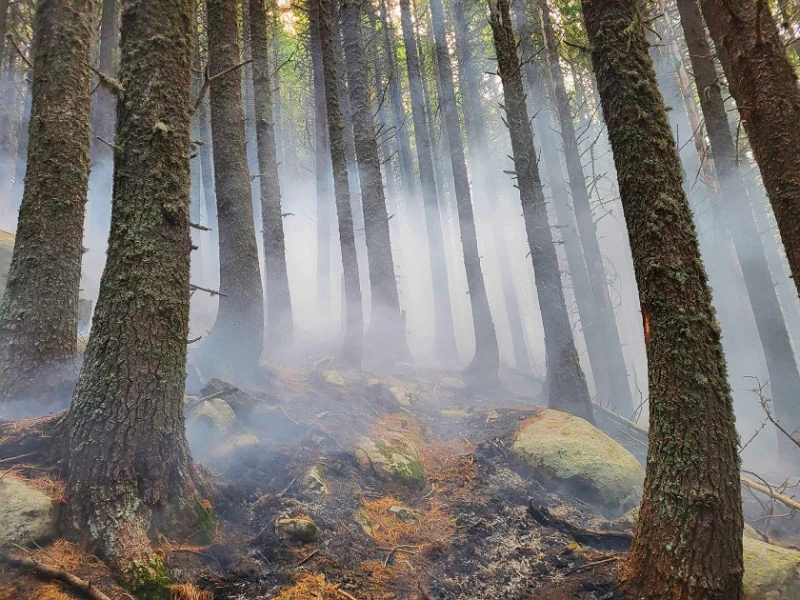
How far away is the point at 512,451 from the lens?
5.80 metres

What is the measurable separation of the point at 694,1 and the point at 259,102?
903cm

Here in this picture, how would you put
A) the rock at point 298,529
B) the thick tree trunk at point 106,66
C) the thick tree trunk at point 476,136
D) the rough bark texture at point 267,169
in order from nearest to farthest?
the rock at point 298,529 → the rough bark texture at point 267,169 → the thick tree trunk at point 106,66 → the thick tree trunk at point 476,136

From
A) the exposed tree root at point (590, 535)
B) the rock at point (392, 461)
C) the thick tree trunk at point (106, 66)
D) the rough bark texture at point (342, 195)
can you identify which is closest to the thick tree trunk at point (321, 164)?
the rough bark texture at point (342, 195)

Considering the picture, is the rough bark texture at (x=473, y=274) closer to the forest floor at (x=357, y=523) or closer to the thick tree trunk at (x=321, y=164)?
the thick tree trunk at (x=321, y=164)

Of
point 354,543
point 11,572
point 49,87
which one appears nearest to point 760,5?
point 354,543

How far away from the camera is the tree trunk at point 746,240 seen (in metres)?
8.02

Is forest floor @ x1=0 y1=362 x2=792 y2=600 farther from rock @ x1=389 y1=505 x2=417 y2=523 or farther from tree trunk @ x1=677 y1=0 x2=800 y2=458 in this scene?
tree trunk @ x1=677 y1=0 x2=800 y2=458

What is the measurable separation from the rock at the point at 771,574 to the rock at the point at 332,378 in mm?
6498

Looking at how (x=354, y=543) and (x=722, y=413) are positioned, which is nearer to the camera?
(x=722, y=413)

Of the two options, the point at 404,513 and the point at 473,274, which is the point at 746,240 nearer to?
the point at 473,274

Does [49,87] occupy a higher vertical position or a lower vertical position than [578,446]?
higher

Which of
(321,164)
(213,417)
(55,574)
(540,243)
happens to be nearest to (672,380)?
(55,574)

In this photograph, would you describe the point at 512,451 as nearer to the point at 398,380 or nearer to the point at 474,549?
the point at 474,549

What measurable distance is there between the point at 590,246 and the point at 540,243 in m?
4.97
